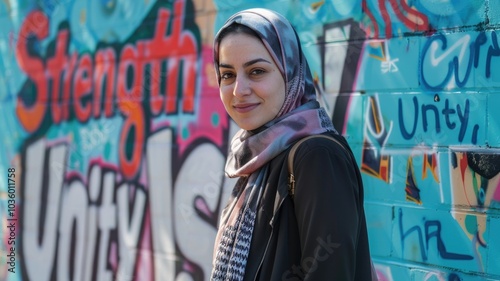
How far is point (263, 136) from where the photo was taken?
2273 millimetres

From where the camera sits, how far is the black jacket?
1980 mm

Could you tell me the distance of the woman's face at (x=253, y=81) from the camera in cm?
229

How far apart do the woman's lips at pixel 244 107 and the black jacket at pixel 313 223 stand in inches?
8.0

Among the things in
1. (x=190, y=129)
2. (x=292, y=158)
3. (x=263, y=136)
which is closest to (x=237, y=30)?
(x=263, y=136)

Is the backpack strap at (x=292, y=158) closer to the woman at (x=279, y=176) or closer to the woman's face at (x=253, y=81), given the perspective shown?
the woman at (x=279, y=176)

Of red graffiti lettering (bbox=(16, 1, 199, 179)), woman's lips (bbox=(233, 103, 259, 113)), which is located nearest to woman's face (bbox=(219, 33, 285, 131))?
woman's lips (bbox=(233, 103, 259, 113))

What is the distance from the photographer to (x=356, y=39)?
3.66 metres

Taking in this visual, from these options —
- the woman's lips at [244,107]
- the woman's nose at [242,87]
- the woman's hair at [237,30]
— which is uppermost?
the woman's hair at [237,30]

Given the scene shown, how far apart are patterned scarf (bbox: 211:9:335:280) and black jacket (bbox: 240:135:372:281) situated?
0.14ft

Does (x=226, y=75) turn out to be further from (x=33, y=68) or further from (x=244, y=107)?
(x=33, y=68)

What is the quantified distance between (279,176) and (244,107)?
11.5 inches

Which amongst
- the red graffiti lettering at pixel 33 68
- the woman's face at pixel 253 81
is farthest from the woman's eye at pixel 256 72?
the red graffiti lettering at pixel 33 68

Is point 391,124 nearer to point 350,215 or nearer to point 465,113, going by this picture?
point 465,113

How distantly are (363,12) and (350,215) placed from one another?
6.04 ft
